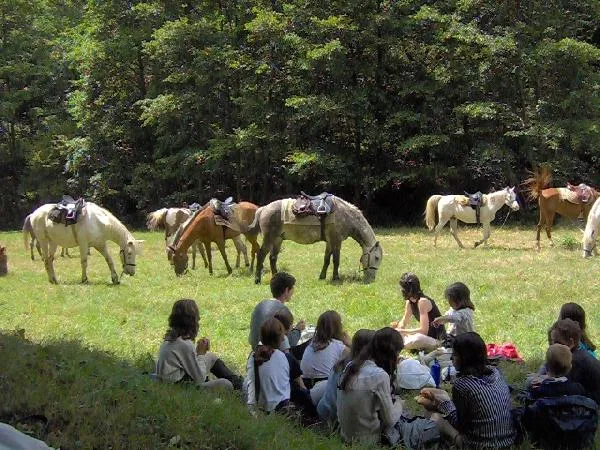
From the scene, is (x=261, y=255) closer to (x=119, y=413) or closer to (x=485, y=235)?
(x=485, y=235)

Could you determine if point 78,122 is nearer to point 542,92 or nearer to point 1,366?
point 542,92

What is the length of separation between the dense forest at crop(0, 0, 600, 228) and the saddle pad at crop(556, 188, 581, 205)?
5028 millimetres

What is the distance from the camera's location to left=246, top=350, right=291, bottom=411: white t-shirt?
519 cm

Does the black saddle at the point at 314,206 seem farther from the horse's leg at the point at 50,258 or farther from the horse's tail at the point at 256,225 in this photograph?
the horse's leg at the point at 50,258

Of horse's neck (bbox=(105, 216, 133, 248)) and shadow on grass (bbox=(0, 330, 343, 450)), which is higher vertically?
horse's neck (bbox=(105, 216, 133, 248))

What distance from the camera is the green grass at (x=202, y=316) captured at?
4.21 m

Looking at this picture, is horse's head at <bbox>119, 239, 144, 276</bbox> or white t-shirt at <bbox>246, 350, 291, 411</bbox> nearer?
white t-shirt at <bbox>246, 350, 291, 411</bbox>

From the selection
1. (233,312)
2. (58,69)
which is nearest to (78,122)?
(58,69)

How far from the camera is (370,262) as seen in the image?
12.4 meters

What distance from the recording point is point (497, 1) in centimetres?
2491

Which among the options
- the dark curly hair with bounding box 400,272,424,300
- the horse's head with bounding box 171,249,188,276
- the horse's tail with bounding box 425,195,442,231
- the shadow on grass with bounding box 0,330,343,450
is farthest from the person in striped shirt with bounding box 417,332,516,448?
the horse's tail with bounding box 425,195,442,231

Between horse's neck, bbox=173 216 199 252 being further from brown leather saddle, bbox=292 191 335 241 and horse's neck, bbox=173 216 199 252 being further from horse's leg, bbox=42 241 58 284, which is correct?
brown leather saddle, bbox=292 191 335 241

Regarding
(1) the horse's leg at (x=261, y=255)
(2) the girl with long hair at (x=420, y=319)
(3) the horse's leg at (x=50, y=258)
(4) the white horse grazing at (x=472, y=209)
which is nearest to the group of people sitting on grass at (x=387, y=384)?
(2) the girl with long hair at (x=420, y=319)

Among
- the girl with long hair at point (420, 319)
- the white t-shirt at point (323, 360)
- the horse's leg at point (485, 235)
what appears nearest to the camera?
the white t-shirt at point (323, 360)
